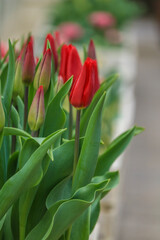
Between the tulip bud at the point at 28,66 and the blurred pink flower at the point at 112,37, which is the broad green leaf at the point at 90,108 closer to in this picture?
the tulip bud at the point at 28,66

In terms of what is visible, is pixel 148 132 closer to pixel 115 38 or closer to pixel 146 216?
pixel 115 38

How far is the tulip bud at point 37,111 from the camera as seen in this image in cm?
66

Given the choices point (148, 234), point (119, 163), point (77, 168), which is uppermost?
point (77, 168)

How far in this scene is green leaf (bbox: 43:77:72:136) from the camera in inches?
26.7

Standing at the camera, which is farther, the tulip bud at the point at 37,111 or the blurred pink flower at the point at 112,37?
the blurred pink flower at the point at 112,37

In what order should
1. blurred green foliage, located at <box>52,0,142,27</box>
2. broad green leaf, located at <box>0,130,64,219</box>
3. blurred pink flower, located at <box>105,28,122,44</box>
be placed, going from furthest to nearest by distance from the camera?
blurred green foliage, located at <box>52,0,142,27</box>
blurred pink flower, located at <box>105,28,122,44</box>
broad green leaf, located at <box>0,130,64,219</box>

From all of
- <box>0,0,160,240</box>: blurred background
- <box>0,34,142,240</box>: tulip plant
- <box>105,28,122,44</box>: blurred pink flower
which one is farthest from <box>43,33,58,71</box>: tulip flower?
<box>105,28,122,44</box>: blurred pink flower

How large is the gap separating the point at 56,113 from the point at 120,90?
193 cm

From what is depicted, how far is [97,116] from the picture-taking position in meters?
0.64

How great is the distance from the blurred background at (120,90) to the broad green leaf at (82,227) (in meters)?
0.71

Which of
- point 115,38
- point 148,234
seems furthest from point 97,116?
point 115,38

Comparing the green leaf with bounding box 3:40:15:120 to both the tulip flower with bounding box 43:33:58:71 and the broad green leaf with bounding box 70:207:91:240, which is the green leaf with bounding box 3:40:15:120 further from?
the broad green leaf with bounding box 70:207:91:240

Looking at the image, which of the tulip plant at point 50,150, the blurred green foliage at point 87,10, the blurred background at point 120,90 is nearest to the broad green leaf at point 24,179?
the tulip plant at point 50,150

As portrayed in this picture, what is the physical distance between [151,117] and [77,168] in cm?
416
